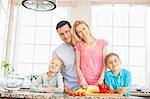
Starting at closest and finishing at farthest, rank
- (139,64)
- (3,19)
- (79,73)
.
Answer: (79,73)
(3,19)
(139,64)

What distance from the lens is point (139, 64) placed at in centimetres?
391

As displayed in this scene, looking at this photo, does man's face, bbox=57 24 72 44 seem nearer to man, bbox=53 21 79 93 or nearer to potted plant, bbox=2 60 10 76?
man, bbox=53 21 79 93

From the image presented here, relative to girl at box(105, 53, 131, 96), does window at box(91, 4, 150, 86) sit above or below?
above

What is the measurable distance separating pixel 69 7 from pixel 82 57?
7.72ft

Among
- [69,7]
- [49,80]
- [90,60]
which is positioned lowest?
[49,80]

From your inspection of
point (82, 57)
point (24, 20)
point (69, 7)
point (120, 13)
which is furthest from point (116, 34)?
point (82, 57)

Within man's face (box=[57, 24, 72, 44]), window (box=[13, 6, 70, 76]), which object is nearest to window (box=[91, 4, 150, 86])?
window (box=[13, 6, 70, 76])

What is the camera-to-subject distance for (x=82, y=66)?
1734 millimetres

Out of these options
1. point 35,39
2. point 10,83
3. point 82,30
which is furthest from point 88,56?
point 35,39

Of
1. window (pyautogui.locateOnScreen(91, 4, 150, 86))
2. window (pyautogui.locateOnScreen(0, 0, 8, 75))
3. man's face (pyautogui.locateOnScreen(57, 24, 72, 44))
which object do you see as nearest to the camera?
man's face (pyautogui.locateOnScreen(57, 24, 72, 44))

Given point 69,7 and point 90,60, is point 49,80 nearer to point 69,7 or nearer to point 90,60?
point 90,60

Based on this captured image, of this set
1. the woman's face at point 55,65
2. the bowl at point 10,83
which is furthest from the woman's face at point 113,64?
the bowl at point 10,83

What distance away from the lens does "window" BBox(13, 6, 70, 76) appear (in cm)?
396

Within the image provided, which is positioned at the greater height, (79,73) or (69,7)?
(69,7)
